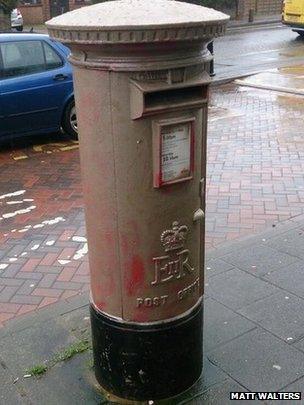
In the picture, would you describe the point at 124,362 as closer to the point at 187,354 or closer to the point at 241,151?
the point at 187,354

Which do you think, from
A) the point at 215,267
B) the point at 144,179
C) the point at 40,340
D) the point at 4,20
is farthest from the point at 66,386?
the point at 4,20

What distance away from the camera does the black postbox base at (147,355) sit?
9.14 ft

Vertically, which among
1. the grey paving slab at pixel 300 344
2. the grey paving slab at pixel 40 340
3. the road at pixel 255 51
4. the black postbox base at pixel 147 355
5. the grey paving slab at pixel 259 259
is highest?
the black postbox base at pixel 147 355

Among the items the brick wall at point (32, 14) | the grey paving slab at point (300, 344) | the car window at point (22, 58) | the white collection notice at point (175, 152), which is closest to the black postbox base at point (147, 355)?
the grey paving slab at point (300, 344)

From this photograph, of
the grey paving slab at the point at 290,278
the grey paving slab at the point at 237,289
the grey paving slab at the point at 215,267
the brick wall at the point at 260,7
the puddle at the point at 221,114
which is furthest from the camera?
the brick wall at the point at 260,7

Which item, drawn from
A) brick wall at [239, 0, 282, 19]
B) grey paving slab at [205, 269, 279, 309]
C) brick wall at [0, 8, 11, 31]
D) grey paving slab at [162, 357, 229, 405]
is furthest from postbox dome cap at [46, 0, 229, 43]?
brick wall at [239, 0, 282, 19]

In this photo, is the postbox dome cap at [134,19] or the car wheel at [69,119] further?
the car wheel at [69,119]

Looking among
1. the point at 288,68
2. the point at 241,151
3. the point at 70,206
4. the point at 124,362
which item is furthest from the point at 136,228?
the point at 288,68

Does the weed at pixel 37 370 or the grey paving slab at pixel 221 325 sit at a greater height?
the weed at pixel 37 370

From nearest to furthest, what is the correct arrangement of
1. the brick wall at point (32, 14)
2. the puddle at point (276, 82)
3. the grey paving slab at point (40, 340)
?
the grey paving slab at point (40, 340), the puddle at point (276, 82), the brick wall at point (32, 14)

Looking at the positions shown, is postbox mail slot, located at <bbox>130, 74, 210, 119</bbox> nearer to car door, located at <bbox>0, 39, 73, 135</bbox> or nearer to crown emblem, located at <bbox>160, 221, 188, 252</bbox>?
crown emblem, located at <bbox>160, 221, 188, 252</bbox>

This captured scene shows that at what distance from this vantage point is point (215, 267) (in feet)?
14.1

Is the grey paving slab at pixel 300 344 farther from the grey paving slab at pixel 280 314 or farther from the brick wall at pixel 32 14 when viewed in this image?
the brick wall at pixel 32 14

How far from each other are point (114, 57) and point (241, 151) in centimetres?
538
